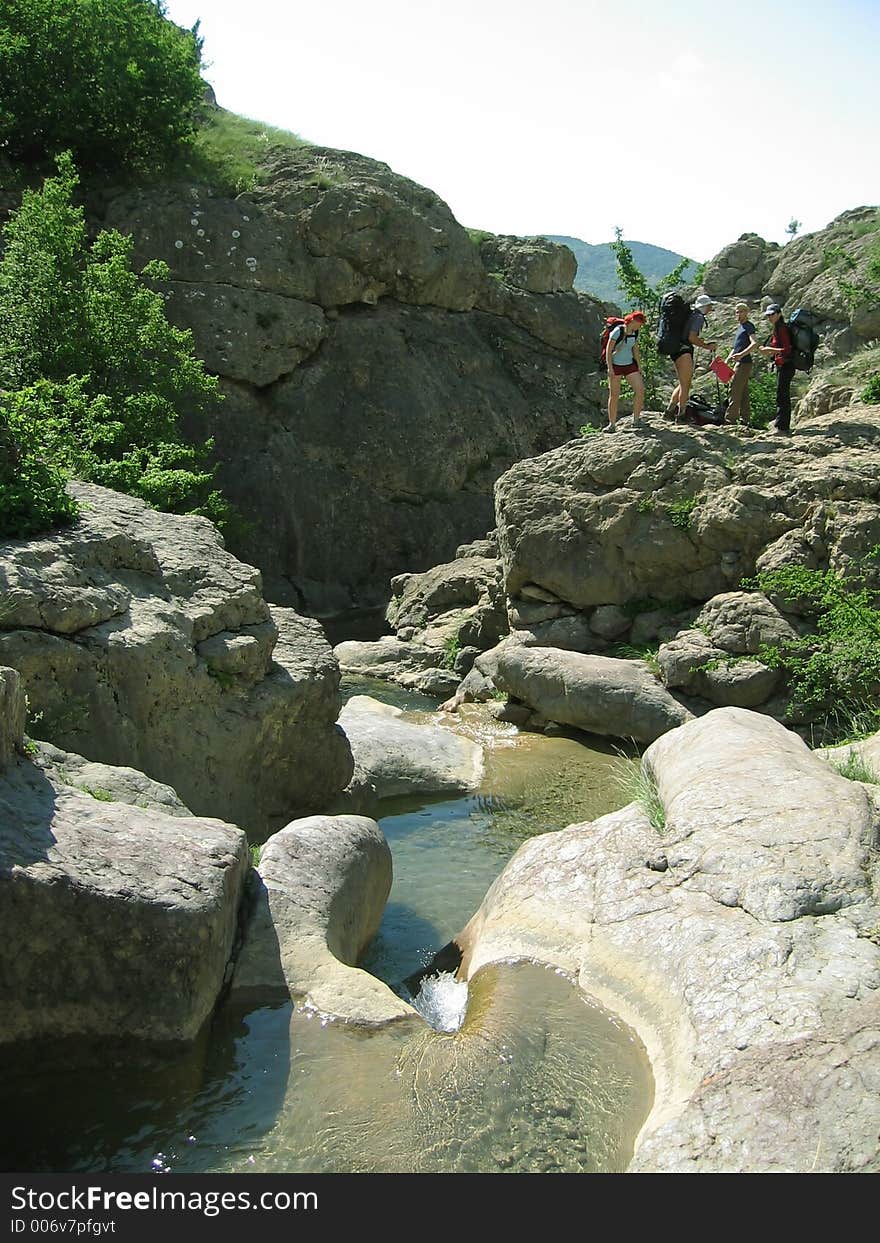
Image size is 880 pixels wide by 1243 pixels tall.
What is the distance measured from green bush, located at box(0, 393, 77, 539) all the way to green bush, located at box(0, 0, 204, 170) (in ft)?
63.5

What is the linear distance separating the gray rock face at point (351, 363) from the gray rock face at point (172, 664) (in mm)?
13819

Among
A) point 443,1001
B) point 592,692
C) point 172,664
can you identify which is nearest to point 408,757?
point 592,692

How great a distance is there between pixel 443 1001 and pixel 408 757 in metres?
5.40

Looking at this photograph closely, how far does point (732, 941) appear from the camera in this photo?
201 inches

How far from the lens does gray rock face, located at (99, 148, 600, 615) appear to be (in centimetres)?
2405

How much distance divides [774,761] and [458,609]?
40.4 feet

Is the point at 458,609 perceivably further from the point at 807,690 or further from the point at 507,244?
the point at 507,244

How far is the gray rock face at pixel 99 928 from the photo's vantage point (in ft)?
15.1

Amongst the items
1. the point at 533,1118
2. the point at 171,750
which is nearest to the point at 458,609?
the point at 171,750

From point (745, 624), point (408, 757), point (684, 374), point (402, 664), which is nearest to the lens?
point (408, 757)

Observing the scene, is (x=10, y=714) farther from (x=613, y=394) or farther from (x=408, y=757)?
(x=613, y=394)

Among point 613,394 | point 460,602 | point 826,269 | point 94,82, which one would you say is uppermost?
point 826,269

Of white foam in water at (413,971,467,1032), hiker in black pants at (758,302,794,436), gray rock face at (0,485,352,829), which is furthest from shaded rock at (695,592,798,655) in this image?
white foam in water at (413,971,467,1032)

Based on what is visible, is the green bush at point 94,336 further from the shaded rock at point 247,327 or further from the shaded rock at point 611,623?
the shaded rock at point 611,623
